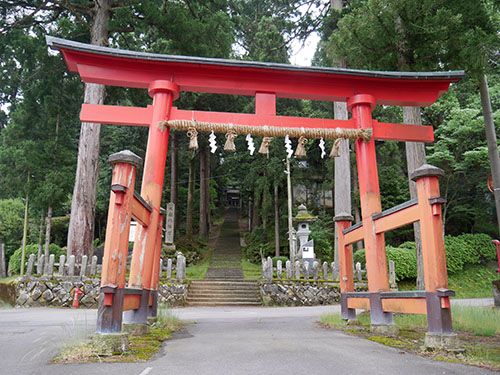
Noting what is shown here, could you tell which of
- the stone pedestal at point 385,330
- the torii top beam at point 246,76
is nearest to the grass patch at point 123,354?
the stone pedestal at point 385,330

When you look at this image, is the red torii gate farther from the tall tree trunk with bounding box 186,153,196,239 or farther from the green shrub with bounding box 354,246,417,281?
the tall tree trunk with bounding box 186,153,196,239

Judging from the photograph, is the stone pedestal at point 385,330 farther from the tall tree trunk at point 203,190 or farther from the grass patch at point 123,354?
the tall tree trunk at point 203,190

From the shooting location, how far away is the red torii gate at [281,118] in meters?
4.64

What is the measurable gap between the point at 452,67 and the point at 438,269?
199 inches

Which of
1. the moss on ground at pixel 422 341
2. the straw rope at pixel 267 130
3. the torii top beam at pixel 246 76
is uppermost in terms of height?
the torii top beam at pixel 246 76

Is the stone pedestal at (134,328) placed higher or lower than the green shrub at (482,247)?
lower

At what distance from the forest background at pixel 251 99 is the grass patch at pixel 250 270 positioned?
3.45 ft

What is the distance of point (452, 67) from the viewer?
7465mm

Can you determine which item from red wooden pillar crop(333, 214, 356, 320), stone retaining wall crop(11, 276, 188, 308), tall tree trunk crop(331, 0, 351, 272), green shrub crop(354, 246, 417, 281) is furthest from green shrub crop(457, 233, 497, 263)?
stone retaining wall crop(11, 276, 188, 308)

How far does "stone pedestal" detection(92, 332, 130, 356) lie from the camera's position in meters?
3.56

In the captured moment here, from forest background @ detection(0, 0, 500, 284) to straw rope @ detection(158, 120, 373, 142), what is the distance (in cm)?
252

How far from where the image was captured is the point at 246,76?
6172mm

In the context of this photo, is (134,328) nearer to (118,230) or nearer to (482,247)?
(118,230)

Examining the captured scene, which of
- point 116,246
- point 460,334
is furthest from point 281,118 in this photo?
point 460,334
